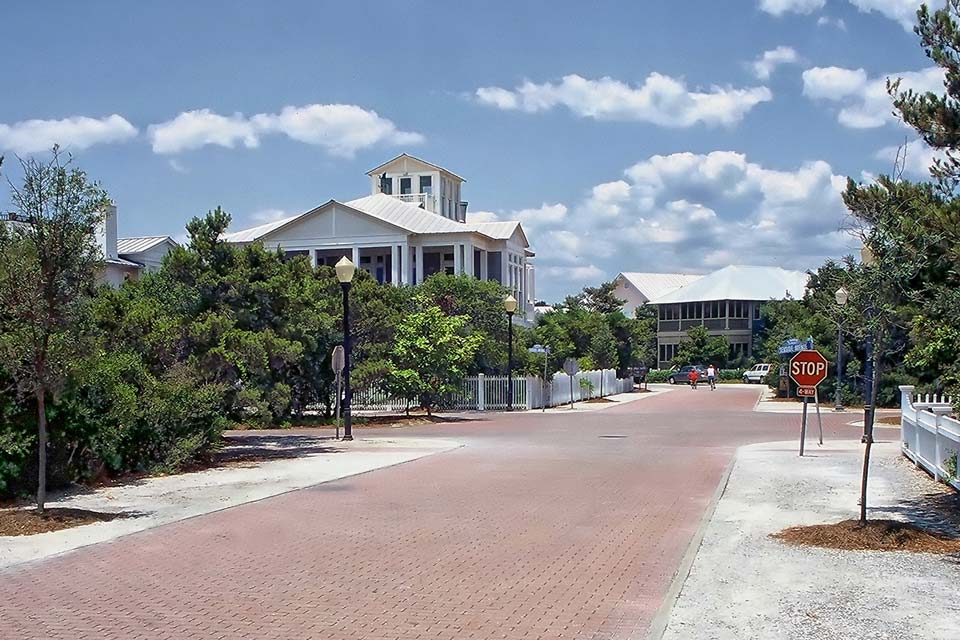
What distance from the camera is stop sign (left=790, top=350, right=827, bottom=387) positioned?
19.4 metres

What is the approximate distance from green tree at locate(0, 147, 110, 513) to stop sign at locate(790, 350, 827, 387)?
43.9ft

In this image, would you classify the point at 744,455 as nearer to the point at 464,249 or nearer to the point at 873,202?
the point at 873,202

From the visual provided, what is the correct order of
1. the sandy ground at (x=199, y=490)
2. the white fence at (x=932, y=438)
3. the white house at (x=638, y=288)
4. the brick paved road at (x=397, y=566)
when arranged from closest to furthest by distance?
the brick paved road at (x=397, y=566) < the sandy ground at (x=199, y=490) < the white fence at (x=932, y=438) < the white house at (x=638, y=288)

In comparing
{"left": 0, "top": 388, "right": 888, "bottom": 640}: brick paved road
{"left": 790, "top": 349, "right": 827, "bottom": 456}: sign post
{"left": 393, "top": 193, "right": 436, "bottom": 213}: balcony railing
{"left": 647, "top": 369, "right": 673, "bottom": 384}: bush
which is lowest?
{"left": 647, "top": 369, "right": 673, "bottom": 384}: bush

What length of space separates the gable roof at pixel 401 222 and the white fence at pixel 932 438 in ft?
126

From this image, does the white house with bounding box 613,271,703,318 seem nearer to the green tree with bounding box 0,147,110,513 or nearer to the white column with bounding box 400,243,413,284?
the white column with bounding box 400,243,413,284

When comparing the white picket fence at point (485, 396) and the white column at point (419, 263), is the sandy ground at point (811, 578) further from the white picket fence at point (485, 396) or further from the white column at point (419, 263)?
the white column at point (419, 263)

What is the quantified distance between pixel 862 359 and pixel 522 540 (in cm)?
3432

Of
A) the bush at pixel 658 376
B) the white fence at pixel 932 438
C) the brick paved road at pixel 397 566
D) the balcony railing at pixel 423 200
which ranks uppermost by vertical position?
the balcony railing at pixel 423 200

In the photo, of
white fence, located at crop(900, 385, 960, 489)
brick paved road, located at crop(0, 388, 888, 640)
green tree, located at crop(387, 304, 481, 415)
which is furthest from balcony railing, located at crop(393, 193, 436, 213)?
brick paved road, located at crop(0, 388, 888, 640)

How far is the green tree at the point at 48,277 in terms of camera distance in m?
11.5

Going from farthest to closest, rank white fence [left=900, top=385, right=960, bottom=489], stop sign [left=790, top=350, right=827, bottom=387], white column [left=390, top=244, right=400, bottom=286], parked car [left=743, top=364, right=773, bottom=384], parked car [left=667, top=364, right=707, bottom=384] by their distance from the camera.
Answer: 1. parked car [left=667, top=364, right=707, bottom=384]
2. parked car [left=743, top=364, right=773, bottom=384]
3. white column [left=390, top=244, right=400, bottom=286]
4. stop sign [left=790, top=350, right=827, bottom=387]
5. white fence [left=900, top=385, right=960, bottom=489]

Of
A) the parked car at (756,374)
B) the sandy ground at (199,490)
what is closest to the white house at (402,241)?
the parked car at (756,374)

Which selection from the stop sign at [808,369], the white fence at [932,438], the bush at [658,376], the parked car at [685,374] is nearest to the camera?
the white fence at [932,438]
